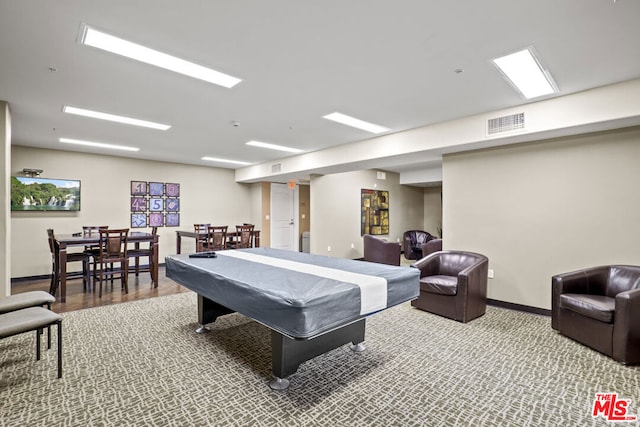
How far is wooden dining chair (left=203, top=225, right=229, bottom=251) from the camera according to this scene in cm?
616

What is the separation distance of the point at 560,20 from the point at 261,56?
7.51 feet

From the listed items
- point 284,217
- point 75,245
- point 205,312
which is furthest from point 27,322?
point 284,217

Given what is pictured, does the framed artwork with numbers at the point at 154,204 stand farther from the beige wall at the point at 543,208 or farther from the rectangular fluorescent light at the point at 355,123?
the beige wall at the point at 543,208

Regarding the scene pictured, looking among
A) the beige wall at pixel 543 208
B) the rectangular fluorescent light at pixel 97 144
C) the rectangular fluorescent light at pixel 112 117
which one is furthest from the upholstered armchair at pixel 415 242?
the rectangular fluorescent light at pixel 97 144

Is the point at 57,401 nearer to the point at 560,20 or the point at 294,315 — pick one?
the point at 294,315

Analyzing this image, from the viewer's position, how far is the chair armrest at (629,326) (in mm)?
2557

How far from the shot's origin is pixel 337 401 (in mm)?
2082

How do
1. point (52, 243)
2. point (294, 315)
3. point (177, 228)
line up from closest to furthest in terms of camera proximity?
point (294, 315) < point (52, 243) < point (177, 228)

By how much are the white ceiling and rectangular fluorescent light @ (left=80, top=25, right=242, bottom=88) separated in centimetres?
9

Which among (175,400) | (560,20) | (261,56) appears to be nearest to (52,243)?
(175,400)

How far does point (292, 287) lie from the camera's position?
6.67ft

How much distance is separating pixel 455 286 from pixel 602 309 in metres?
1.32

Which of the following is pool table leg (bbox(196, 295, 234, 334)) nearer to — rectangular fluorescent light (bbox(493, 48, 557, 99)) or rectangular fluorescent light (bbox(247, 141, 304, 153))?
rectangular fluorescent light (bbox(247, 141, 304, 153))

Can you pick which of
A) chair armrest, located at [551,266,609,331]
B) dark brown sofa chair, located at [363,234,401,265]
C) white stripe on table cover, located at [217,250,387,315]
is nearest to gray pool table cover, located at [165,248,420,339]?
white stripe on table cover, located at [217,250,387,315]
